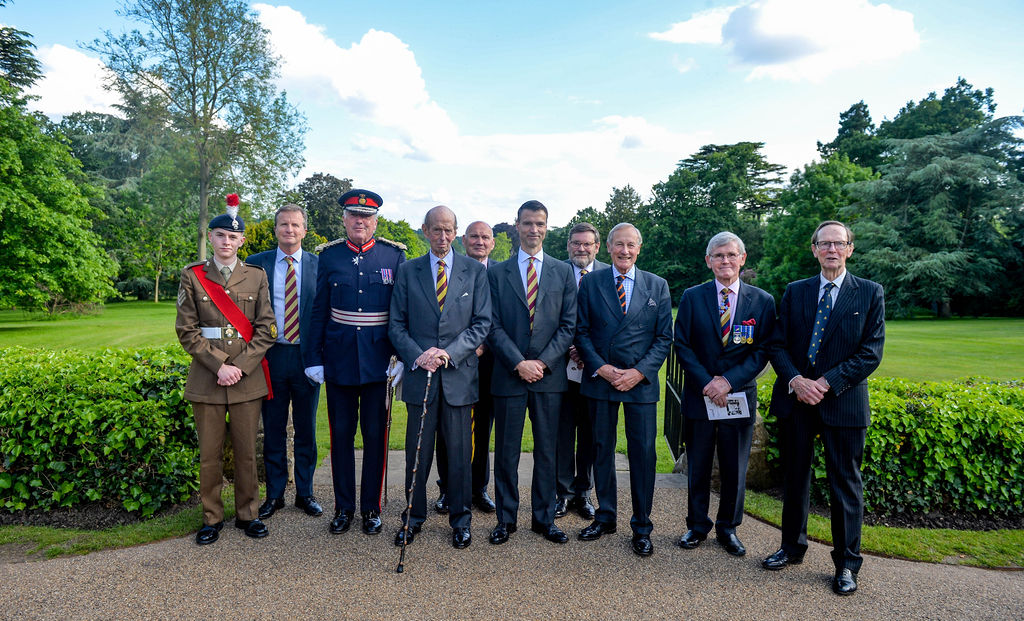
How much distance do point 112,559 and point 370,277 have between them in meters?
2.53

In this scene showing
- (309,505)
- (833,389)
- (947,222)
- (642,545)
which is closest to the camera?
(833,389)

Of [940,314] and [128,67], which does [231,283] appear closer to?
[128,67]

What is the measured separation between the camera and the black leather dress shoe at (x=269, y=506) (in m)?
4.60

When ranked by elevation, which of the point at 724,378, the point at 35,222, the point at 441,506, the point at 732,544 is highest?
the point at 35,222

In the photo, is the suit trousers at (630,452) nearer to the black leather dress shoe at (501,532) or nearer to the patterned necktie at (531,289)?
the black leather dress shoe at (501,532)

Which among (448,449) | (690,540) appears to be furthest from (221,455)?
(690,540)

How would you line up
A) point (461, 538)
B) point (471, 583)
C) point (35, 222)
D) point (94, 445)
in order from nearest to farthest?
point (471, 583) → point (461, 538) → point (94, 445) → point (35, 222)

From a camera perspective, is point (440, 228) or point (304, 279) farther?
point (304, 279)

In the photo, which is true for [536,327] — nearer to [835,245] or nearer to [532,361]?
[532,361]

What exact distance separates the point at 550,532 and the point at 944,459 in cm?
336

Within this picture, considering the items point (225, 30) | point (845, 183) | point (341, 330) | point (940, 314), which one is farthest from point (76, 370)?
point (845, 183)

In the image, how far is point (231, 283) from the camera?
4.38 metres

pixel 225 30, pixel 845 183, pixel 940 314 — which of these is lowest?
pixel 940 314

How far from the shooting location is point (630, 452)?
4438 mm
